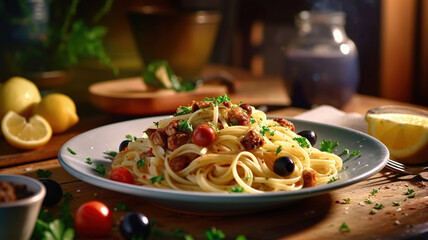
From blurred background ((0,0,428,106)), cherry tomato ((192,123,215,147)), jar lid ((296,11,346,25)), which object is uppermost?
jar lid ((296,11,346,25))

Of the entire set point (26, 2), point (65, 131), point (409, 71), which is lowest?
point (409, 71)

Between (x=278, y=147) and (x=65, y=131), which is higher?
(x=278, y=147)

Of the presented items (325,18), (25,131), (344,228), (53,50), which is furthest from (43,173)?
(325,18)

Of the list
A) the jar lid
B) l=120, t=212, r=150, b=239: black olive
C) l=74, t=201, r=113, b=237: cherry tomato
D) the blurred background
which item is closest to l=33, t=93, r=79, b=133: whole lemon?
the blurred background

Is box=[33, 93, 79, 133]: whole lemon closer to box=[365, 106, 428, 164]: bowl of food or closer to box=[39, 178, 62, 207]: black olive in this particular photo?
box=[39, 178, 62, 207]: black olive

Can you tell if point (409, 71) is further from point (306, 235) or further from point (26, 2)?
point (306, 235)

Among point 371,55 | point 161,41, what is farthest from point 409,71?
point 161,41
